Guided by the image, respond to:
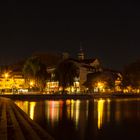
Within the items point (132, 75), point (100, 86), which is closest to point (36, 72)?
point (100, 86)

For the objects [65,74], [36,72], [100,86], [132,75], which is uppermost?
[132,75]

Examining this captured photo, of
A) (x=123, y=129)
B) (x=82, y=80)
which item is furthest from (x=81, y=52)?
(x=123, y=129)

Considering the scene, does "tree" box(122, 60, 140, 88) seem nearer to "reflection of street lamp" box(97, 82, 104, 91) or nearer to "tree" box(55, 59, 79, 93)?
"reflection of street lamp" box(97, 82, 104, 91)

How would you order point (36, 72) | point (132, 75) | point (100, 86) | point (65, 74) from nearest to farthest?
point (65, 74) → point (36, 72) → point (100, 86) → point (132, 75)

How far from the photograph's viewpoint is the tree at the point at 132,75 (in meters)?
128

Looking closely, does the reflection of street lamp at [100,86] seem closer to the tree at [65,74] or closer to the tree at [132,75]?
the tree at [132,75]

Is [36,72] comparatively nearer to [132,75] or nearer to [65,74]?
[65,74]

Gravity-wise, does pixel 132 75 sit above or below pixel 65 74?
above

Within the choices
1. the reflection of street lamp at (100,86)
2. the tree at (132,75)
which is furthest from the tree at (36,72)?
the tree at (132,75)

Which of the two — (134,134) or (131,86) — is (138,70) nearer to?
(131,86)

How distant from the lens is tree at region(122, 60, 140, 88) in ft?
421

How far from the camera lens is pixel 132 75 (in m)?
130

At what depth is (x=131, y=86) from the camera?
135250 millimetres

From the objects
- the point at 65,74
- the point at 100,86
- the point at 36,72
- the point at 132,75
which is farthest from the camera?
the point at 132,75
